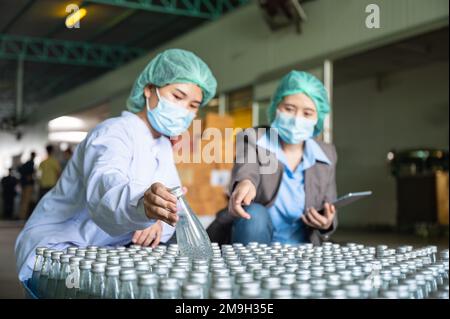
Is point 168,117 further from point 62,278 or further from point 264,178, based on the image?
point 62,278

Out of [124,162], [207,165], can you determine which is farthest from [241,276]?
[207,165]

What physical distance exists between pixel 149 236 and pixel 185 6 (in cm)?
701

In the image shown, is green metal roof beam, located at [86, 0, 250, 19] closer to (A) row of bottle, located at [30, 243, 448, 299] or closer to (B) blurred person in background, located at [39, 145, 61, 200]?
(B) blurred person in background, located at [39, 145, 61, 200]

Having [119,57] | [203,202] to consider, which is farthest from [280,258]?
[119,57]

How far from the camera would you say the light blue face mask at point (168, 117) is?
143cm

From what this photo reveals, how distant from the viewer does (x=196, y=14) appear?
25.4ft

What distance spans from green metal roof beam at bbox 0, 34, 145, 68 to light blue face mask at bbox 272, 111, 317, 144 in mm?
9298

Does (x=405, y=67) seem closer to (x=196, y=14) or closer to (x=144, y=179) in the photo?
(x=196, y=14)

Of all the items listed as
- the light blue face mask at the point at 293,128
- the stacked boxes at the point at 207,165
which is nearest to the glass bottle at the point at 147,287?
the light blue face mask at the point at 293,128

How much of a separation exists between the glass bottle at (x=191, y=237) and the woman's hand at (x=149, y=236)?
37 centimetres

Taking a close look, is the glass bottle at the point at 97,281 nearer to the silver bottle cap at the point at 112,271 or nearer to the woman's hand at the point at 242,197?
the silver bottle cap at the point at 112,271

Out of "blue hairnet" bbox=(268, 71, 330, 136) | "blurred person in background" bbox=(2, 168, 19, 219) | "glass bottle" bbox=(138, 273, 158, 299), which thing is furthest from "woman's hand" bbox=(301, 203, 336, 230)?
"blurred person in background" bbox=(2, 168, 19, 219)

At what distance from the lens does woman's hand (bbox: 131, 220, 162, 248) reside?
1.38 meters

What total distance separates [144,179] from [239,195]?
10.0 inches
